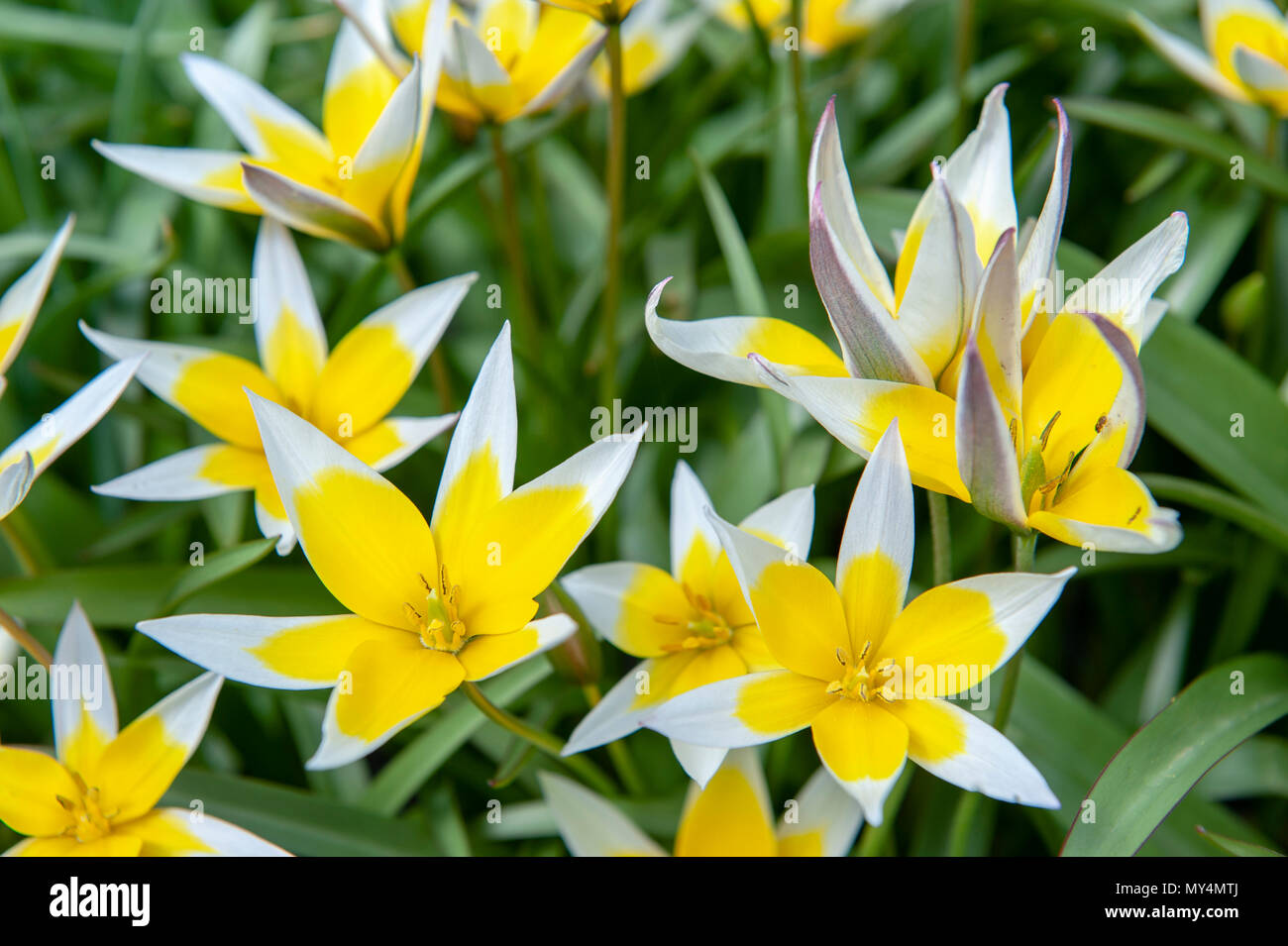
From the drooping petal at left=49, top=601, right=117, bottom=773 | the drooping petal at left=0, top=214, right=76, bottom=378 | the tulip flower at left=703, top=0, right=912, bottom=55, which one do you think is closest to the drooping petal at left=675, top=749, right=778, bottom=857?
the drooping petal at left=49, top=601, right=117, bottom=773

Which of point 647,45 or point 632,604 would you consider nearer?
point 632,604

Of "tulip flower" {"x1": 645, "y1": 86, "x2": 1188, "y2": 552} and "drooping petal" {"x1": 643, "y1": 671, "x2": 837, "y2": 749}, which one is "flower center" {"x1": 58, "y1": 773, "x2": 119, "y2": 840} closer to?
"drooping petal" {"x1": 643, "y1": 671, "x2": 837, "y2": 749}

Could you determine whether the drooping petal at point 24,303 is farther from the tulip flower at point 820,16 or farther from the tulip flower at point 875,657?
the tulip flower at point 820,16

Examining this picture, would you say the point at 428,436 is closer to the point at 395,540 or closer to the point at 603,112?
the point at 395,540

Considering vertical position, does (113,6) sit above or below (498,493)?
above

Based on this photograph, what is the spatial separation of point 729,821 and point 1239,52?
0.90m

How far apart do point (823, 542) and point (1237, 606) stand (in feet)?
1.44

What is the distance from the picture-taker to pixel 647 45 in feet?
4.17

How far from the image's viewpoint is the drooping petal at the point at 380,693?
2.03ft

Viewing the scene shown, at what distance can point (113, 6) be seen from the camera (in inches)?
69.5

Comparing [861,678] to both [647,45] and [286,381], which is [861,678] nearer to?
[286,381]

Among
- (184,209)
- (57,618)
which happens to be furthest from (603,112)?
(57,618)

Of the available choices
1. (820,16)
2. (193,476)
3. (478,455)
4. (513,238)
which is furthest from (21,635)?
(820,16)

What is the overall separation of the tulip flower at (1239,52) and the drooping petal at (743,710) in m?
0.82
